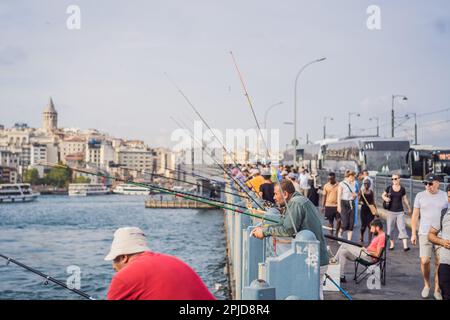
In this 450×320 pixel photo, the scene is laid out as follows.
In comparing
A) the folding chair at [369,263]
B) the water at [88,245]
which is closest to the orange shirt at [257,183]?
the folding chair at [369,263]

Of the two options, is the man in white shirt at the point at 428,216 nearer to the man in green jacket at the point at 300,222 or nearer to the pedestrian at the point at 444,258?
the pedestrian at the point at 444,258

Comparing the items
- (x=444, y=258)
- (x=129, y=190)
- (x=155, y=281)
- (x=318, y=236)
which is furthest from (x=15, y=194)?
(x=155, y=281)

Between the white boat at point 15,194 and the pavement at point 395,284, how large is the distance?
378ft

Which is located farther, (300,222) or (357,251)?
(357,251)

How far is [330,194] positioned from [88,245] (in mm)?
38490

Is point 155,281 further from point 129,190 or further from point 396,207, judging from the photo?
point 129,190

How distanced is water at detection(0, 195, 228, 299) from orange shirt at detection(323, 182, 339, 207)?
18.0ft

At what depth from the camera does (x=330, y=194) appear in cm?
1241

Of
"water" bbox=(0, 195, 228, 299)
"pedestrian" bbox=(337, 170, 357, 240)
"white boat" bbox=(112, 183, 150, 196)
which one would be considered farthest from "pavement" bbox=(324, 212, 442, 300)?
"white boat" bbox=(112, 183, 150, 196)

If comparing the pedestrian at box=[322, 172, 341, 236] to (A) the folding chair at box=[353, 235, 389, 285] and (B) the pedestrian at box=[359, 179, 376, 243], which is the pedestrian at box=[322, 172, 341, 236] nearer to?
(B) the pedestrian at box=[359, 179, 376, 243]

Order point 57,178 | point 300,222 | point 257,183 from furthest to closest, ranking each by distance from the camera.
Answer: point 57,178 → point 257,183 → point 300,222

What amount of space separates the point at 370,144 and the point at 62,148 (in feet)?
550

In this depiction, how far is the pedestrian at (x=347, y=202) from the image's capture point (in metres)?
11.8
